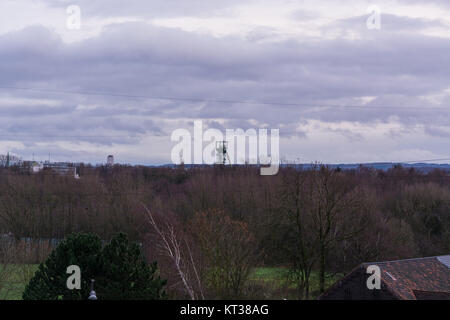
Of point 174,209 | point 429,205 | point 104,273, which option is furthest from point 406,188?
point 104,273

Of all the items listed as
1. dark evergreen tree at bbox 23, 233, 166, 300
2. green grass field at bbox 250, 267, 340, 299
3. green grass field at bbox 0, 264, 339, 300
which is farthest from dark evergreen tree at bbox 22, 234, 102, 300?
green grass field at bbox 250, 267, 340, 299

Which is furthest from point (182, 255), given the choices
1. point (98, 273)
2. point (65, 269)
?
point (65, 269)

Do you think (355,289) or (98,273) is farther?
(355,289)

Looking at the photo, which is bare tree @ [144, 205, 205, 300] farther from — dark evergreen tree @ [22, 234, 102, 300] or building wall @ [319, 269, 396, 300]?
building wall @ [319, 269, 396, 300]

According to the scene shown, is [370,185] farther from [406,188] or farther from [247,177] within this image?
[247,177]

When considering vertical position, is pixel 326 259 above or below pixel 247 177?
below

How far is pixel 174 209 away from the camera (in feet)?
209

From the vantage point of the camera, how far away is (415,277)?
35219 millimetres

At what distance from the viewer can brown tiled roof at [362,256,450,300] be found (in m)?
32.5

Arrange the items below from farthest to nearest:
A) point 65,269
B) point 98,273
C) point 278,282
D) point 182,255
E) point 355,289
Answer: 1. point 278,282
2. point 355,289
3. point 182,255
4. point 98,273
5. point 65,269

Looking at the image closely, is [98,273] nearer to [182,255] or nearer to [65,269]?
[65,269]

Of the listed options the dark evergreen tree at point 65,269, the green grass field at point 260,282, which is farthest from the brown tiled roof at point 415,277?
the dark evergreen tree at point 65,269
